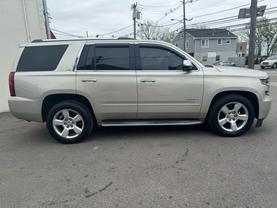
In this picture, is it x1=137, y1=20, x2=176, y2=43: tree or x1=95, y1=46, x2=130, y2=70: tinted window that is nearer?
x1=95, y1=46, x2=130, y2=70: tinted window

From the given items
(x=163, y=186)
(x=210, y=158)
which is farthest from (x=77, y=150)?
(x=210, y=158)

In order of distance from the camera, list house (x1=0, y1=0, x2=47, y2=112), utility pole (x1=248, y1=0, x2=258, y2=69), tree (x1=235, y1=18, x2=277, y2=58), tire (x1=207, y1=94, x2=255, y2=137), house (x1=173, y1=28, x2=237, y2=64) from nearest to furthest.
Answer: tire (x1=207, y1=94, x2=255, y2=137), house (x1=0, y1=0, x2=47, y2=112), utility pole (x1=248, y1=0, x2=258, y2=69), house (x1=173, y1=28, x2=237, y2=64), tree (x1=235, y1=18, x2=277, y2=58)

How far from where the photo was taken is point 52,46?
16.5 ft

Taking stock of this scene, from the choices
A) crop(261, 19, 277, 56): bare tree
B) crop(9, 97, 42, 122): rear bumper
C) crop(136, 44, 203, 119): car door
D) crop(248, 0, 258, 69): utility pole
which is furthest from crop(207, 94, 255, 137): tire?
crop(261, 19, 277, 56): bare tree

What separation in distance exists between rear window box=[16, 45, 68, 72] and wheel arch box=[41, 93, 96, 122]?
21.0 inches

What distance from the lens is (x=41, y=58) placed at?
500 cm

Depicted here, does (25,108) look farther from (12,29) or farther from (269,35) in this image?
(269,35)

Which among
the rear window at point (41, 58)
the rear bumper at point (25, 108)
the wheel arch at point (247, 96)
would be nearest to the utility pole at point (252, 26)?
the wheel arch at point (247, 96)

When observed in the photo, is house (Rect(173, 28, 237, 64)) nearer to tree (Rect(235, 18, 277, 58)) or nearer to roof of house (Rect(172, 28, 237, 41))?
roof of house (Rect(172, 28, 237, 41))

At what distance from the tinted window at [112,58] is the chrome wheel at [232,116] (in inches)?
82.1

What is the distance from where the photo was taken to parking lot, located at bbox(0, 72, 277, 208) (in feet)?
10.1

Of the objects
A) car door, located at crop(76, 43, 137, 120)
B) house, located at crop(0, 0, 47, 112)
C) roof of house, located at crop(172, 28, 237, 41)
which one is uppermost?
roof of house, located at crop(172, 28, 237, 41)

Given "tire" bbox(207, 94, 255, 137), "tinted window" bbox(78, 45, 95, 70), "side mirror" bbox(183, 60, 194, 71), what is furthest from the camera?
"tire" bbox(207, 94, 255, 137)

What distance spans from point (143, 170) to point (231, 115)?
7.65 ft
